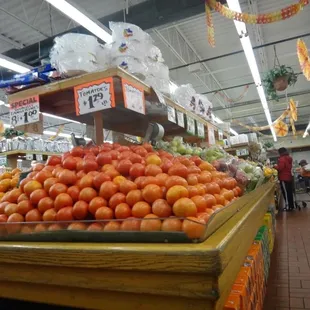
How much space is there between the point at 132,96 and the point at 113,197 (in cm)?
66

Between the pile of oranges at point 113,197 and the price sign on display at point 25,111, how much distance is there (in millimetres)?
369

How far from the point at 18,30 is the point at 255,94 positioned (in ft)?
37.5

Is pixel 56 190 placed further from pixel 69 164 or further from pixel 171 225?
pixel 171 225

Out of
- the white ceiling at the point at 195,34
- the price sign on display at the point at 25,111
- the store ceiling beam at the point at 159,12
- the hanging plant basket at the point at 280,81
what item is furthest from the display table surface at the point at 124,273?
the white ceiling at the point at 195,34

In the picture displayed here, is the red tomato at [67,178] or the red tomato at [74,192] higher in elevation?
the red tomato at [67,178]

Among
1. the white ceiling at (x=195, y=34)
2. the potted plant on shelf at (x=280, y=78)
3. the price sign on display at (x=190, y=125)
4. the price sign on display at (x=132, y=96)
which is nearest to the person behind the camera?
the price sign on display at (x=132, y=96)

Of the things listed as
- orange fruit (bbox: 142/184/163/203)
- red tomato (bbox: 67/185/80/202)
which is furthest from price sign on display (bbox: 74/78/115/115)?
orange fruit (bbox: 142/184/163/203)

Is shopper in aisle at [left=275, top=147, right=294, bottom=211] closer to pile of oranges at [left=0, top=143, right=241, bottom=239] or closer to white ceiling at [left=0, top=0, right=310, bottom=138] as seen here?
white ceiling at [left=0, top=0, right=310, bottom=138]

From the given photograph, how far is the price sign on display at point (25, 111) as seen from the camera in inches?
66.6

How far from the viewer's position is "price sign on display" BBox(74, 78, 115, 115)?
144 centimetres

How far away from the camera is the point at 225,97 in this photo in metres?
14.3

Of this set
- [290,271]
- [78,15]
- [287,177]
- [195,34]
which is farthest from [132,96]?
[195,34]

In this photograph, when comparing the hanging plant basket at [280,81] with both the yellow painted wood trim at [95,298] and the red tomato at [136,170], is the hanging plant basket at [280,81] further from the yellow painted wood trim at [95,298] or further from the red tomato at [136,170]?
the yellow painted wood trim at [95,298]

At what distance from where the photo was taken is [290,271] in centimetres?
297
